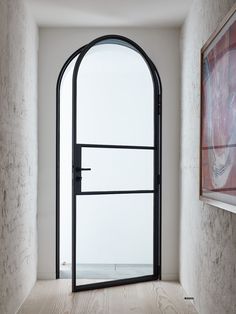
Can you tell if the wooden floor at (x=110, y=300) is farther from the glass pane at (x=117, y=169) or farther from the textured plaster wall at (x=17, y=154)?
the glass pane at (x=117, y=169)

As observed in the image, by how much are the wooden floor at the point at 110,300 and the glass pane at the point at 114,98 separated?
126cm

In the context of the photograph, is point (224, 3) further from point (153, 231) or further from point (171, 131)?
point (153, 231)

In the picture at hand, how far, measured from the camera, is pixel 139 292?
404 centimetres

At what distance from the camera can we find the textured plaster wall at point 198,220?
2.62 metres

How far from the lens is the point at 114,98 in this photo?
4.42 metres

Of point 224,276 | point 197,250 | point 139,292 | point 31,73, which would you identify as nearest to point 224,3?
point 224,276

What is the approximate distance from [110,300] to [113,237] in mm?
699

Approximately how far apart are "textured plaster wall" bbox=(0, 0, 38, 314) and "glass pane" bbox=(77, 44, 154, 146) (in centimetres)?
→ 45

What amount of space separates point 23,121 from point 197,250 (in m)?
1.59

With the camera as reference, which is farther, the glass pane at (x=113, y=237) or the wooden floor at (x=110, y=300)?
the glass pane at (x=113, y=237)

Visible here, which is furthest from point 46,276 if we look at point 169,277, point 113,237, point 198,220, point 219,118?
point 219,118

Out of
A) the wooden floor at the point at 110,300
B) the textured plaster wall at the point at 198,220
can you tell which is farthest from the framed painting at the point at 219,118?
the wooden floor at the point at 110,300

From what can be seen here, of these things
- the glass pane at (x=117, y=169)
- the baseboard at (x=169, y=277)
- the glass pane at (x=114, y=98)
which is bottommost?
the baseboard at (x=169, y=277)

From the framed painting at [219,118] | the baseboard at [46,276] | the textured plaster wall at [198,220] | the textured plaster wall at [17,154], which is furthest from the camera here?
the baseboard at [46,276]
